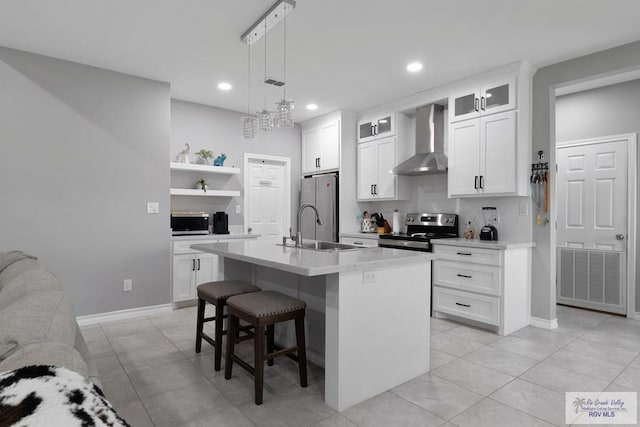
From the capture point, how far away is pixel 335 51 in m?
3.45

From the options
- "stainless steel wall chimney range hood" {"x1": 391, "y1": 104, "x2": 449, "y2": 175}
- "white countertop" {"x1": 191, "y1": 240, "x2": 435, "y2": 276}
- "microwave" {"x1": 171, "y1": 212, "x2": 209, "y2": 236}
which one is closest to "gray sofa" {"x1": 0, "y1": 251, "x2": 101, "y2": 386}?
"white countertop" {"x1": 191, "y1": 240, "x2": 435, "y2": 276}

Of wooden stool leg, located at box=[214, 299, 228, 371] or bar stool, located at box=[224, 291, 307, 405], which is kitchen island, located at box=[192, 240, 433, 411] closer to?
bar stool, located at box=[224, 291, 307, 405]

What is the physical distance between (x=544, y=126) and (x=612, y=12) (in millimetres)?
1140

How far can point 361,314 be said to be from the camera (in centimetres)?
218

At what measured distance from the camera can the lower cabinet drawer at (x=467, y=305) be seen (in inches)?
139

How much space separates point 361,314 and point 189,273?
2.84 meters

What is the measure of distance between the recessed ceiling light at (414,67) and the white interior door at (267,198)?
2.68m

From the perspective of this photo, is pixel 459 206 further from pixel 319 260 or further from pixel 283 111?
pixel 319 260

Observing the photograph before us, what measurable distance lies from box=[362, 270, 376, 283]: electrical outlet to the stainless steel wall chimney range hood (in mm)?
2477

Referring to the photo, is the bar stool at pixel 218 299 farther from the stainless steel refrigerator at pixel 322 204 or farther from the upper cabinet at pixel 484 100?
the upper cabinet at pixel 484 100

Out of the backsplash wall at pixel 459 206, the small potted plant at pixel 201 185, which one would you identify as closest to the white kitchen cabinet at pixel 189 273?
the small potted plant at pixel 201 185

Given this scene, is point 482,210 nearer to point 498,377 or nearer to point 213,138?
point 498,377

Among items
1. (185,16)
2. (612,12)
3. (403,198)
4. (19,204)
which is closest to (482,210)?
(403,198)

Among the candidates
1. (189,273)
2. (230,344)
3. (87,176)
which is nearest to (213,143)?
(87,176)
